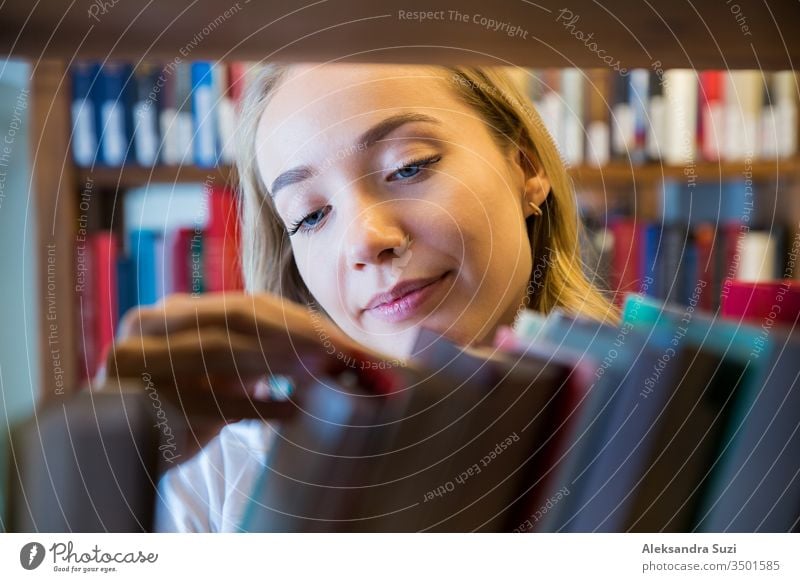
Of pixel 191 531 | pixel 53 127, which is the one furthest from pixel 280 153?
pixel 191 531

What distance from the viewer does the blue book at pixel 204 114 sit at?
0.49m

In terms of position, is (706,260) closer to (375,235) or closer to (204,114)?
Result: (375,235)

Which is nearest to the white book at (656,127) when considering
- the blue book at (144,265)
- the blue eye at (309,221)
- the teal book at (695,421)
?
the teal book at (695,421)

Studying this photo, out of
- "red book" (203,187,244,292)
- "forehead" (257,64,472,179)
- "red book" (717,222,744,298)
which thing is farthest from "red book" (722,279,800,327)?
"red book" (203,187,244,292)

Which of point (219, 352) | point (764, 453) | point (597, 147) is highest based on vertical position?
point (597, 147)

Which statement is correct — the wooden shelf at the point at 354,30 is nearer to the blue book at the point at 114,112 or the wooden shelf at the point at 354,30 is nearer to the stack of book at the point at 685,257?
the blue book at the point at 114,112

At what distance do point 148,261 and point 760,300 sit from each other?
1.28 feet

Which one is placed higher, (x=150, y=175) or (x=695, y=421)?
(x=150, y=175)

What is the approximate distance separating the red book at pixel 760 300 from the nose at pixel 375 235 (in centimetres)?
22

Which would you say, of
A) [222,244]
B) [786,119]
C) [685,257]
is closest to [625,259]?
[685,257]

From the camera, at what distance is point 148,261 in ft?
1.59

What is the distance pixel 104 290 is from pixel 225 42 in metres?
0.17

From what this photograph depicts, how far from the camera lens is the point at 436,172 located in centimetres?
48

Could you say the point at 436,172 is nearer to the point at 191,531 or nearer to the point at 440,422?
the point at 440,422
